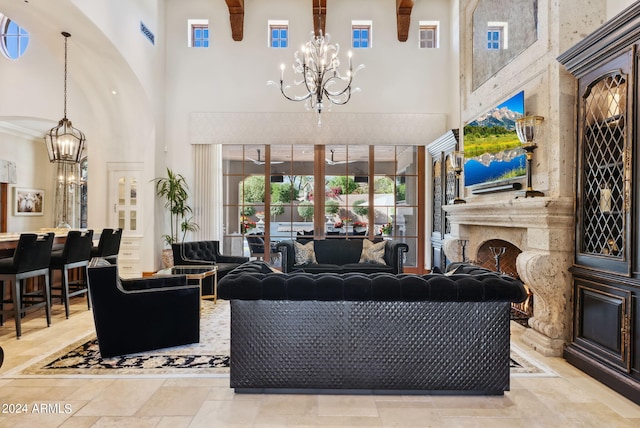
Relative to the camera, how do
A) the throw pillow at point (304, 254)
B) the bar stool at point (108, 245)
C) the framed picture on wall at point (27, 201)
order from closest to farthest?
the bar stool at point (108, 245), the throw pillow at point (304, 254), the framed picture on wall at point (27, 201)

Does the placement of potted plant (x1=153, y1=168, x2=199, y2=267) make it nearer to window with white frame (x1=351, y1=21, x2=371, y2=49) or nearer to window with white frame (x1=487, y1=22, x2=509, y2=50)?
window with white frame (x1=351, y1=21, x2=371, y2=49)

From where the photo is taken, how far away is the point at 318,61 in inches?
182

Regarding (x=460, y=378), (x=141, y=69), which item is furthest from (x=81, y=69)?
(x=460, y=378)

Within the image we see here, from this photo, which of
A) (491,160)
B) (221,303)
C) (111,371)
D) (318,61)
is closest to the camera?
(111,371)

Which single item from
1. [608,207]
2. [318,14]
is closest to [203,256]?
[318,14]

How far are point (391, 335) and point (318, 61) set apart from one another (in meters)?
3.27

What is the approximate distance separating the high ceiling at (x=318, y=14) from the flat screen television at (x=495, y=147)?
9.90 feet

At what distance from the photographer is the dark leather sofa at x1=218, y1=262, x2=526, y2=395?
A: 265 cm

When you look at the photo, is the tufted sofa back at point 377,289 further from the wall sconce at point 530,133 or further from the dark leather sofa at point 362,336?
the wall sconce at point 530,133

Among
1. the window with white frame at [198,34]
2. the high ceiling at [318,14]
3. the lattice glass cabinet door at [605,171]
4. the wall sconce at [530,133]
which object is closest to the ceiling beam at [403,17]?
the high ceiling at [318,14]

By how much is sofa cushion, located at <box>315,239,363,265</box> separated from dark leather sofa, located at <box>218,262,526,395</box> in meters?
3.61

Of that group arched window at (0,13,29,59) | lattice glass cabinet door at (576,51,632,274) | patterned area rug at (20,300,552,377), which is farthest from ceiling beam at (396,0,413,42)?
arched window at (0,13,29,59)

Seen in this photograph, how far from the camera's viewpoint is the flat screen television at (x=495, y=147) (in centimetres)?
434

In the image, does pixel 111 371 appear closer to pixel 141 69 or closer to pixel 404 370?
pixel 404 370
